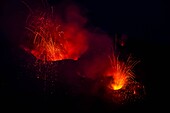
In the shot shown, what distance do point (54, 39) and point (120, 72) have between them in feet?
7.83

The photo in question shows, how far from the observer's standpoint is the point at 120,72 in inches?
Answer: 269

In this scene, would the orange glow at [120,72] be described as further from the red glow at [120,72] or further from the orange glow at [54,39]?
the orange glow at [54,39]

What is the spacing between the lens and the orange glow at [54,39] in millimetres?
7257

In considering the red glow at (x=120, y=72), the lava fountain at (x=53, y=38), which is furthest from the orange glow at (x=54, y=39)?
the red glow at (x=120, y=72)

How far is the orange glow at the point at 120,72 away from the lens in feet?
21.3

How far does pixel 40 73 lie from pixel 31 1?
3033 millimetres

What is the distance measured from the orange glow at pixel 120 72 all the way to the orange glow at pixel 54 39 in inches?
42.5

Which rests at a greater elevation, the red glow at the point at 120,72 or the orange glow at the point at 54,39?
the orange glow at the point at 54,39

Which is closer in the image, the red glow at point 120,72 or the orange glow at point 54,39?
the red glow at point 120,72

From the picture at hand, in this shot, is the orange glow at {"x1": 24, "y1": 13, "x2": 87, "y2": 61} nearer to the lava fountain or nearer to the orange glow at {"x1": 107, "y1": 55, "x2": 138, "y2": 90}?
the lava fountain

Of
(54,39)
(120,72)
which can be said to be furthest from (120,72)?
(54,39)

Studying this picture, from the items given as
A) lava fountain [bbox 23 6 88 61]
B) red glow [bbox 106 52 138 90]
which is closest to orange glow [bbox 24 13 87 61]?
lava fountain [bbox 23 6 88 61]

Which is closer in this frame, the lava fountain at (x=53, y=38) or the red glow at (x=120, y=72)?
the red glow at (x=120, y=72)

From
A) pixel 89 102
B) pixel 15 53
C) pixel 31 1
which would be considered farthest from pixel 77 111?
pixel 31 1
